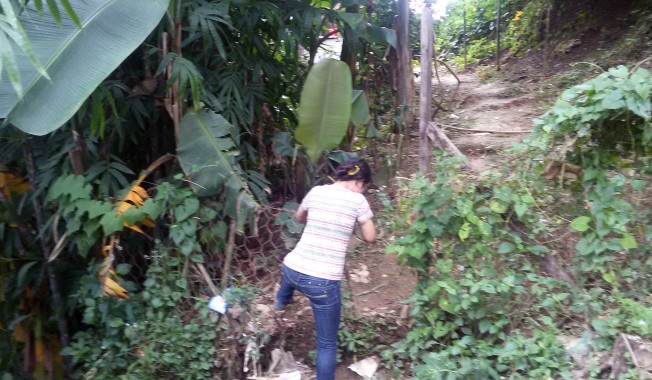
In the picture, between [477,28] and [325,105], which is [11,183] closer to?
[325,105]

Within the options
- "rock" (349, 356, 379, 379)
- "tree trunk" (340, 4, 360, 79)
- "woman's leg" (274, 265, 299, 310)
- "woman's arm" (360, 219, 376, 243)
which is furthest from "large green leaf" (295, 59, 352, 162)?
"rock" (349, 356, 379, 379)

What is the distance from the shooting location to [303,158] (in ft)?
15.6

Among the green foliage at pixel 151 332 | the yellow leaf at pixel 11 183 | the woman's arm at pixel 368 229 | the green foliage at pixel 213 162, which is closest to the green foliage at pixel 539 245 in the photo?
the woman's arm at pixel 368 229

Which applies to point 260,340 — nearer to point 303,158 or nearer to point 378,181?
point 303,158

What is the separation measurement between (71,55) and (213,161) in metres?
1.11

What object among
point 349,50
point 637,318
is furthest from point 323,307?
point 349,50

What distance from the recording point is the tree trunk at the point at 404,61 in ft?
19.7

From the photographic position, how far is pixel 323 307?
331cm

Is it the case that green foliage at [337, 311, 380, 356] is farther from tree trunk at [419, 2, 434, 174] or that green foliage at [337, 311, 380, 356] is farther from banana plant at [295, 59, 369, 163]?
tree trunk at [419, 2, 434, 174]

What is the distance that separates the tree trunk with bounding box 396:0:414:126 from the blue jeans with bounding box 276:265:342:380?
122 inches

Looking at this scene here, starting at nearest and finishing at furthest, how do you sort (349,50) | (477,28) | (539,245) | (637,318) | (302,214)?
1. (637,318)
2. (302,214)
3. (539,245)
4. (349,50)
5. (477,28)

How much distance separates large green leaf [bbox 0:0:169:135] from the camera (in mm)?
3268

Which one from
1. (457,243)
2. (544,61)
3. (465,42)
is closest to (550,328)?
(457,243)

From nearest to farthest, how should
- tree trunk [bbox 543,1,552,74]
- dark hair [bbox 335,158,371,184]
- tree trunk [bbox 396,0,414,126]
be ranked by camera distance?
dark hair [bbox 335,158,371,184] < tree trunk [bbox 396,0,414,126] < tree trunk [bbox 543,1,552,74]
